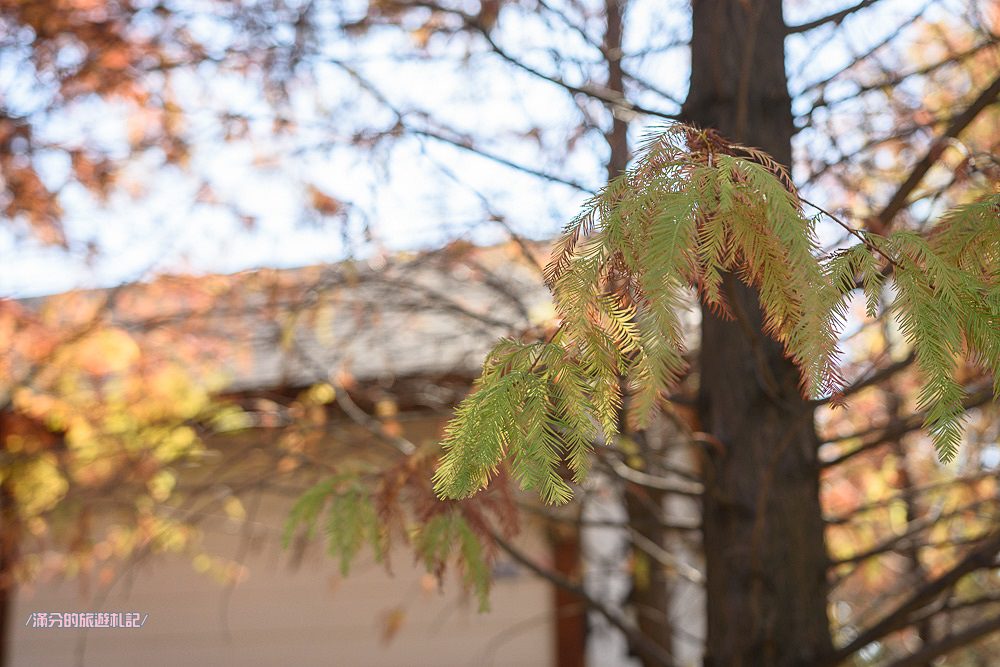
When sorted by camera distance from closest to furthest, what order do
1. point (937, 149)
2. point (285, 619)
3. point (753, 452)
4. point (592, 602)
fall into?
1. point (937, 149)
2. point (753, 452)
3. point (592, 602)
4. point (285, 619)

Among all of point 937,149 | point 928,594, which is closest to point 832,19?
point 937,149

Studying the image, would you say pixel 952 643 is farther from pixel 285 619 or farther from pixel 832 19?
pixel 285 619

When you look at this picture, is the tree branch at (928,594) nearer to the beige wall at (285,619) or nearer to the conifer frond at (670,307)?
the conifer frond at (670,307)

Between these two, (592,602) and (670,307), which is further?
(592,602)

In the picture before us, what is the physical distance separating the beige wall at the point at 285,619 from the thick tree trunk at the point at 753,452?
3.89 meters

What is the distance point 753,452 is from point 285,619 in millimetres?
5374

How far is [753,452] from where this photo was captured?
133 inches

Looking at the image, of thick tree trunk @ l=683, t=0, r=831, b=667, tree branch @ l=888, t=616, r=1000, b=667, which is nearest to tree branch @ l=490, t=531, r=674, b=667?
thick tree trunk @ l=683, t=0, r=831, b=667

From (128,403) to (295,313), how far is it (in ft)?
6.92

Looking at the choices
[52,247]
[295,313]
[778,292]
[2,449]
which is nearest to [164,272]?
[52,247]

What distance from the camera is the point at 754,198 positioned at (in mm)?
1689

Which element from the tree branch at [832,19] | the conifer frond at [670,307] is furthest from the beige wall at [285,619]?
the conifer frond at [670,307]

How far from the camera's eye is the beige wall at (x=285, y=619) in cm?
734

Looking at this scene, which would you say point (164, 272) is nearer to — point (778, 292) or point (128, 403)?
point (128, 403)
